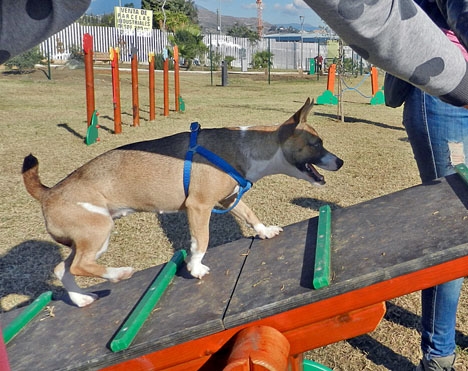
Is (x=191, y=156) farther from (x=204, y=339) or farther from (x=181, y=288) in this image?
(x=204, y=339)

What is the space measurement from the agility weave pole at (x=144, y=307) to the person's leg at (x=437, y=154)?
1.45 meters

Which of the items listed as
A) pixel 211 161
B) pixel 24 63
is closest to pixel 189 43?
pixel 24 63

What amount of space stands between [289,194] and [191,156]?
11.0 ft

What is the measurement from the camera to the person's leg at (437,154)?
282 cm

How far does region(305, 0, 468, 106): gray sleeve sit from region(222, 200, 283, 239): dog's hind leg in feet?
6.77

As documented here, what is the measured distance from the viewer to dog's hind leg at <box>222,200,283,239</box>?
11.6ft

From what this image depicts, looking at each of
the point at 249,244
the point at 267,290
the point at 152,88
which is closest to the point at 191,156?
the point at 249,244

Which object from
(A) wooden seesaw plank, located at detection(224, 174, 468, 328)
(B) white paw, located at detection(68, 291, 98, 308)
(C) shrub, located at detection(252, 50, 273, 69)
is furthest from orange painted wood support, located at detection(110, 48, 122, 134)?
(C) shrub, located at detection(252, 50, 273, 69)

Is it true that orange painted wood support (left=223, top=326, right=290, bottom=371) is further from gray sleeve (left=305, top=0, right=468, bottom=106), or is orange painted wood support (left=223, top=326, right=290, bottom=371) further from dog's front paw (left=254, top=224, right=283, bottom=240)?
dog's front paw (left=254, top=224, right=283, bottom=240)

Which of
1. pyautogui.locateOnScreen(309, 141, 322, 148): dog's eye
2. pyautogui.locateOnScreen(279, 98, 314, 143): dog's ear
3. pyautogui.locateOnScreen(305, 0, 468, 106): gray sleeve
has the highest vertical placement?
pyautogui.locateOnScreen(305, 0, 468, 106): gray sleeve

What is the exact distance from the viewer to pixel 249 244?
3.38 metres

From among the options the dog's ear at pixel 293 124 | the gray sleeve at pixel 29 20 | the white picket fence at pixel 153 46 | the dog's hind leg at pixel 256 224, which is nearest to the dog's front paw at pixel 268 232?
the dog's hind leg at pixel 256 224

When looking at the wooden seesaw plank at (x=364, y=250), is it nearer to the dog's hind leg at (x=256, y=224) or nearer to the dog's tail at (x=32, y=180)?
the dog's hind leg at (x=256, y=224)

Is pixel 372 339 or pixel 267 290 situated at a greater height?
pixel 267 290
